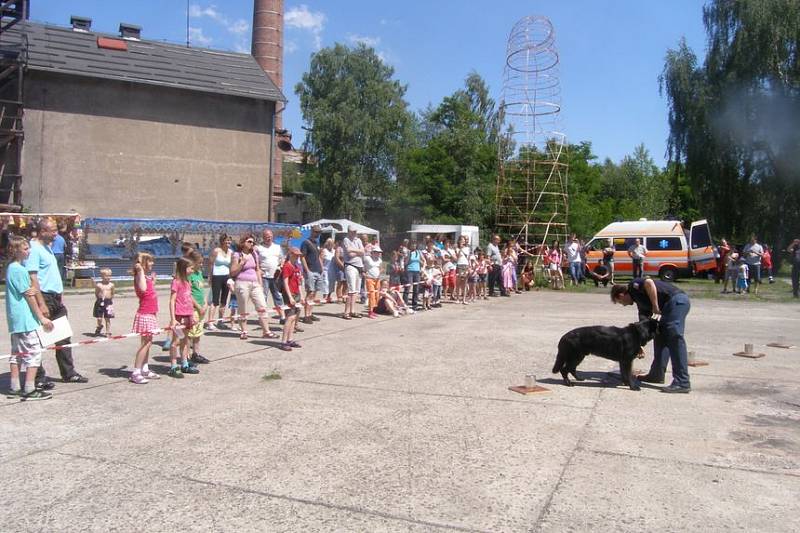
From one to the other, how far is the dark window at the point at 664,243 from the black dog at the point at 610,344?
802 inches

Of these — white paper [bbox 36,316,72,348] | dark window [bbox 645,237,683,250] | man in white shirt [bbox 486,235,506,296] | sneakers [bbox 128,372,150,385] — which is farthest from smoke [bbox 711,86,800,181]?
white paper [bbox 36,316,72,348]

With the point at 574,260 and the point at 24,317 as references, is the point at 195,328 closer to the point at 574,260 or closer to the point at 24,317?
the point at 24,317

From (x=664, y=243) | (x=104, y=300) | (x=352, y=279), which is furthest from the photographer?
(x=664, y=243)

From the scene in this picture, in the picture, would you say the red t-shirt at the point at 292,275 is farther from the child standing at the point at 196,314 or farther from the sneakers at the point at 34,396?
the sneakers at the point at 34,396

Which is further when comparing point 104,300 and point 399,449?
point 104,300

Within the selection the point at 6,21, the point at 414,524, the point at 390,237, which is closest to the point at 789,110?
the point at 390,237

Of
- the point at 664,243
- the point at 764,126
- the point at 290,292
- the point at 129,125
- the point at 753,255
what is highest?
the point at 764,126

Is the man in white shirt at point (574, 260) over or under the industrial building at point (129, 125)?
under

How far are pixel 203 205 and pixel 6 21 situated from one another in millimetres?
12414

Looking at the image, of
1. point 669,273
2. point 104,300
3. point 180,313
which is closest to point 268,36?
point 669,273

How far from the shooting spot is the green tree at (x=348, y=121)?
2047 inches

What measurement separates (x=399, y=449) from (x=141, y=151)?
33416 millimetres

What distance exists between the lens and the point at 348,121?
170 feet

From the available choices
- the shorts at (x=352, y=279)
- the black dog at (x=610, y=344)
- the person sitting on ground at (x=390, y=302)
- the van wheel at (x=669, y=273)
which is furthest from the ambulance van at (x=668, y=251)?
the black dog at (x=610, y=344)
